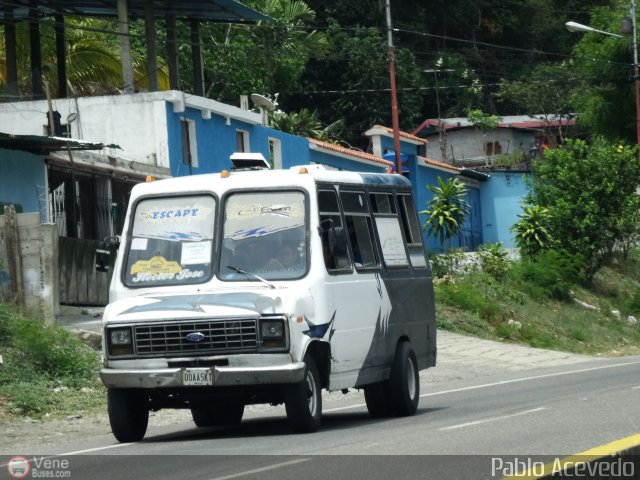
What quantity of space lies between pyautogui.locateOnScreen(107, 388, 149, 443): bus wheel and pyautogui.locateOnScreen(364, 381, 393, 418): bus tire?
289cm

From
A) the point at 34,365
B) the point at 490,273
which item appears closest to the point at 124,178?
the point at 34,365

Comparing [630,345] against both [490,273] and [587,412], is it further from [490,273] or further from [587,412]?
[587,412]

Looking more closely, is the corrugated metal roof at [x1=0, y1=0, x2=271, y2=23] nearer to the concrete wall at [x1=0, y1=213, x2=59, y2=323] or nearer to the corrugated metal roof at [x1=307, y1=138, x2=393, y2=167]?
the corrugated metal roof at [x1=307, y1=138, x2=393, y2=167]

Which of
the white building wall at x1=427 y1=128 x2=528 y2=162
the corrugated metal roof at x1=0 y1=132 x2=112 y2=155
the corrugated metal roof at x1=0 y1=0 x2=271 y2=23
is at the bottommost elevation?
the corrugated metal roof at x1=0 y1=132 x2=112 y2=155

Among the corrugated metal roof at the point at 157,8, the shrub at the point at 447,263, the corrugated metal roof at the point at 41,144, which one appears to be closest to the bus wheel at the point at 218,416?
the corrugated metal roof at the point at 41,144

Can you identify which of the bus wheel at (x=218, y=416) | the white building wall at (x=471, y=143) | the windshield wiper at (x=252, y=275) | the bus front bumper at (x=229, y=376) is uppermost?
the white building wall at (x=471, y=143)

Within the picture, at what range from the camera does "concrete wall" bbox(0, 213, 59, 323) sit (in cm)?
2102

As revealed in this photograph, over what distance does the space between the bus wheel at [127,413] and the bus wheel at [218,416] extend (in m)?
1.76

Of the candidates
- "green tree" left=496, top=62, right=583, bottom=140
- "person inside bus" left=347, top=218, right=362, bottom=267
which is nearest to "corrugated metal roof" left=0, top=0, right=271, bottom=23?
"person inside bus" left=347, top=218, right=362, bottom=267

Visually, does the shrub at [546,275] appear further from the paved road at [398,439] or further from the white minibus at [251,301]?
the white minibus at [251,301]

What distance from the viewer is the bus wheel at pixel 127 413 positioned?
12906 millimetres

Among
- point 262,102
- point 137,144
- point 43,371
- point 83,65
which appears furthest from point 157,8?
point 43,371

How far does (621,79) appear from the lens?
48125mm

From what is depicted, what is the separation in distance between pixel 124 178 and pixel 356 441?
17245 millimetres
